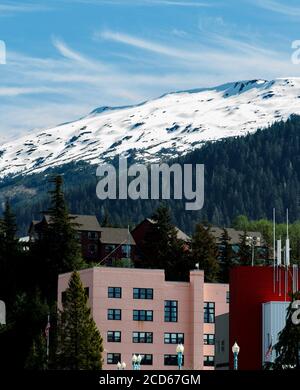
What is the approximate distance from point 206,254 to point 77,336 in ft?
194

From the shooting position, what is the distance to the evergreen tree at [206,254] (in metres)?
165

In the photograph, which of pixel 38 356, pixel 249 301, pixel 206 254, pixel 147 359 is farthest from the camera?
pixel 206 254

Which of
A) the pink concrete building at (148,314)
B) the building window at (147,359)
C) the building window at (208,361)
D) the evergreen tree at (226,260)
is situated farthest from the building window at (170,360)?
the evergreen tree at (226,260)

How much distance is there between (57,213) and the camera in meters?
172

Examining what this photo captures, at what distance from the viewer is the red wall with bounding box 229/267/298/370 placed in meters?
103

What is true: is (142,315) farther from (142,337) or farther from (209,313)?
(209,313)

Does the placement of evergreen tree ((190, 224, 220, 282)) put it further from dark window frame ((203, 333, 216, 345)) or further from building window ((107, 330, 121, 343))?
building window ((107, 330, 121, 343))

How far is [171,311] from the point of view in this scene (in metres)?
136

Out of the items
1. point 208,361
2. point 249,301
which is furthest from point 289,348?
point 208,361

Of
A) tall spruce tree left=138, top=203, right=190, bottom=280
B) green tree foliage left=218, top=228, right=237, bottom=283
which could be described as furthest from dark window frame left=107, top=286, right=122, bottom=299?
green tree foliage left=218, top=228, right=237, bottom=283

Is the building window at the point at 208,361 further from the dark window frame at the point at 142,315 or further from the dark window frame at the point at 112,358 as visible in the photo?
the dark window frame at the point at 112,358

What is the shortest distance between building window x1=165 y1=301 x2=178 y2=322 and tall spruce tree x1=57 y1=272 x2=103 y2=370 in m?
20.7

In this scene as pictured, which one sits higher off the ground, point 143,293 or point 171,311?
point 143,293
